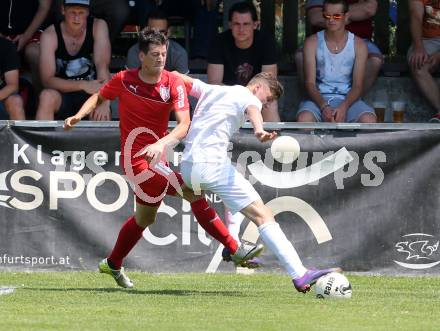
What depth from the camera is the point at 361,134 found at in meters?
10.8

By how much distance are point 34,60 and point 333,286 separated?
209 inches

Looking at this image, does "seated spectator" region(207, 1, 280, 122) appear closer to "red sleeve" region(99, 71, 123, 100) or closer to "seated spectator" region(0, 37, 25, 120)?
"seated spectator" region(0, 37, 25, 120)

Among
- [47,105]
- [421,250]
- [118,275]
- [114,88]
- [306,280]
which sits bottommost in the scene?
[421,250]

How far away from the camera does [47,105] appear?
11.8m

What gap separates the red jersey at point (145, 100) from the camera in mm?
9164

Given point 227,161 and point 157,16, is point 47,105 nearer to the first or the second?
point 157,16

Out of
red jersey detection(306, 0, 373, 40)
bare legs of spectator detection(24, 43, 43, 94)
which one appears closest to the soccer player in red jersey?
bare legs of spectator detection(24, 43, 43, 94)

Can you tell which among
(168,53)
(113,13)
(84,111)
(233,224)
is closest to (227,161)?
(84,111)

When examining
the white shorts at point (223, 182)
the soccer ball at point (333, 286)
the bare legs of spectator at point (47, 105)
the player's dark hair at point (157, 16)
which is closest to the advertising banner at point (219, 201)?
the bare legs of spectator at point (47, 105)

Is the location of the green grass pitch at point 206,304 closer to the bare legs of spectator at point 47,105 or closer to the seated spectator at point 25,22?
the bare legs of spectator at point 47,105

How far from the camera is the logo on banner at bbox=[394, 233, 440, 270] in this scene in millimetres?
10719

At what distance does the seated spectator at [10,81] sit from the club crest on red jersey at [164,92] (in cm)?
312

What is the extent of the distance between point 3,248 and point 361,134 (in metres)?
3.47

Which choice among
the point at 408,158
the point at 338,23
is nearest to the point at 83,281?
the point at 408,158
